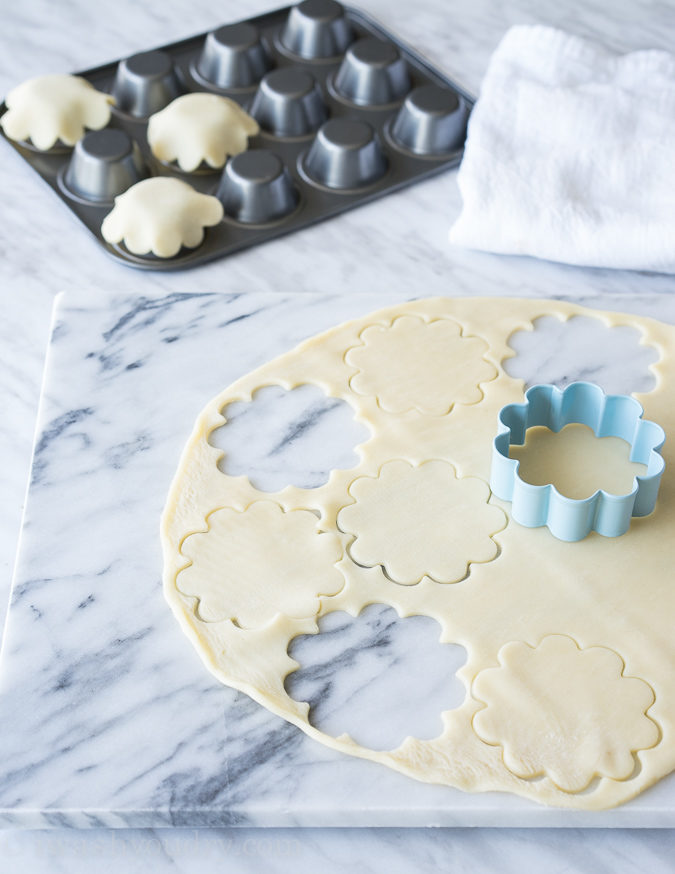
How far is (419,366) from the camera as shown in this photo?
0.94 meters

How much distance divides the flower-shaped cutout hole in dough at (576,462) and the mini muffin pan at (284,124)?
0.36m

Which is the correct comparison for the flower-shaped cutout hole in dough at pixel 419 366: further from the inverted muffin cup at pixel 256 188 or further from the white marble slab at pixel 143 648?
the inverted muffin cup at pixel 256 188

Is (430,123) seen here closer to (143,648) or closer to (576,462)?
(576,462)

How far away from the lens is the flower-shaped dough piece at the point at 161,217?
1041 mm

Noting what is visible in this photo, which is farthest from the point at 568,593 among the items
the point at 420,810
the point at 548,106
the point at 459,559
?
the point at 548,106

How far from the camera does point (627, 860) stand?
686 millimetres

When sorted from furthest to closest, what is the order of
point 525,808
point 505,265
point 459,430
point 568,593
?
point 505,265
point 459,430
point 568,593
point 525,808

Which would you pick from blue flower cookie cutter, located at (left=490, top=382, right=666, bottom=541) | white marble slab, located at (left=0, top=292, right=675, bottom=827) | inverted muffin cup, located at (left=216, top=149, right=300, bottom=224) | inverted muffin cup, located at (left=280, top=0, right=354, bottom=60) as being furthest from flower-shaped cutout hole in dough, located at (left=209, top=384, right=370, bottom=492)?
inverted muffin cup, located at (left=280, top=0, right=354, bottom=60)

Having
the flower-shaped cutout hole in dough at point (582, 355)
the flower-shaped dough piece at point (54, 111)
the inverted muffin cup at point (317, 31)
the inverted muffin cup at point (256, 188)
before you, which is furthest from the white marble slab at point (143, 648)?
the inverted muffin cup at point (317, 31)

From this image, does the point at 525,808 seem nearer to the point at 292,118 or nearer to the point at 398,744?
the point at 398,744

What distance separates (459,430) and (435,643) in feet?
0.62

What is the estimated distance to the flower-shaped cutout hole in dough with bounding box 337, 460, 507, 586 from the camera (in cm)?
80

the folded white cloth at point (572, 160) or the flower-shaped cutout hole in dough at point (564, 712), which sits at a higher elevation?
the folded white cloth at point (572, 160)

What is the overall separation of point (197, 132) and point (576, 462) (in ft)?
1.69
